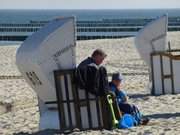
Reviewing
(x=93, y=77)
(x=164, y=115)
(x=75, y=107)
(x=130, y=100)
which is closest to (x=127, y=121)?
(x=75, y=107)

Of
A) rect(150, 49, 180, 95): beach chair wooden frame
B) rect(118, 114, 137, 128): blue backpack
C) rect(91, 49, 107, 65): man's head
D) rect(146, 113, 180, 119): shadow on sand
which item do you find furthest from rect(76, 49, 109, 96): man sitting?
rect(150, 49, 180, 95): beach chair wooden frame

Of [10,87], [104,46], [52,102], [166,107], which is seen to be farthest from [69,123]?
[104,46]

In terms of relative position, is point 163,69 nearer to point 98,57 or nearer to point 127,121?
point 127,121

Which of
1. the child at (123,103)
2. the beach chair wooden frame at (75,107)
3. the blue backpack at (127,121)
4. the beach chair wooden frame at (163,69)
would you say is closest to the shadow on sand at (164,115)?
the child at (123,103)

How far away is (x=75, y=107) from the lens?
26.1 ft

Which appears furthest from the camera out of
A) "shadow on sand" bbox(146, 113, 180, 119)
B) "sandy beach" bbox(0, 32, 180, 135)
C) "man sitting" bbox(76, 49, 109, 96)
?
"shadow on sand" bbox(146, 113, 180, 119)

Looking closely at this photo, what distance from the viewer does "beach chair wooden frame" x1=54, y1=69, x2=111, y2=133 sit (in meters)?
7.86

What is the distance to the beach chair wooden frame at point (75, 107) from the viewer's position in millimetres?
7863

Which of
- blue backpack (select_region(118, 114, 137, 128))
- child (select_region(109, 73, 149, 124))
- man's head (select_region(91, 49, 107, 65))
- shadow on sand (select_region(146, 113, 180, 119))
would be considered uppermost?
man's head (select_region(91, 49, 107, 65))

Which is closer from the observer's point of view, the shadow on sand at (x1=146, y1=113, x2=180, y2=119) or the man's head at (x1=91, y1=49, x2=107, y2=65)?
the man's head at (x1=91, y1=49, x2=107, y2=65)

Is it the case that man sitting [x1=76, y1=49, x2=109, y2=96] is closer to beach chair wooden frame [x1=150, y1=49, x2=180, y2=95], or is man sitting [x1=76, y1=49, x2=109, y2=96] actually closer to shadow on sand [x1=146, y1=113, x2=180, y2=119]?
shadow on sand [x1=146, y1=113, x2=180, y2=119]

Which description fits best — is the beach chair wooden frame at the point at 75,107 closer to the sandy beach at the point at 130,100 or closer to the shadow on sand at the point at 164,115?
the sandy beach at the point at 130,100

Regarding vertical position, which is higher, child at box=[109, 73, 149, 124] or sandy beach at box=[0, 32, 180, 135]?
child at box=[109, 73, 149, 124]

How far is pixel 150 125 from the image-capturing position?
8344mm
